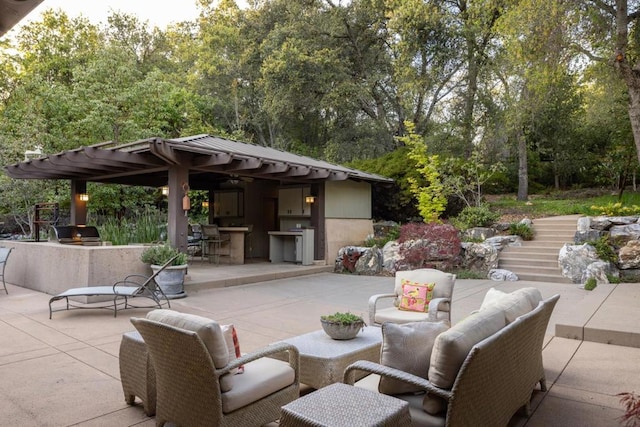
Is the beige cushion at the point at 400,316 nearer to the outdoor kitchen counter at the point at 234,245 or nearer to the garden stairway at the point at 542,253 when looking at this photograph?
the garden stairway at the point at 542,253

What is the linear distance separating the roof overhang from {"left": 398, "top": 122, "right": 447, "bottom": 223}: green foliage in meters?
10.7

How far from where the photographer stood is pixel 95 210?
47.4ft

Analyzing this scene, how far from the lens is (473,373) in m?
1.95

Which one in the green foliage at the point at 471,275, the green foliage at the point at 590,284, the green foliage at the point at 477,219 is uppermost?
the green foliage at the point at 477,219

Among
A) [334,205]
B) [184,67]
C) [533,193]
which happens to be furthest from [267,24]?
[533,193]

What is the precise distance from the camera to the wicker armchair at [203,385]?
2.17m

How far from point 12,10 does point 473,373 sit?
2436 millimetres

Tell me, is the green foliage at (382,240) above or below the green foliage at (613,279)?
above

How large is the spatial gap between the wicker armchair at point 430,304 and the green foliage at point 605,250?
18.7ft

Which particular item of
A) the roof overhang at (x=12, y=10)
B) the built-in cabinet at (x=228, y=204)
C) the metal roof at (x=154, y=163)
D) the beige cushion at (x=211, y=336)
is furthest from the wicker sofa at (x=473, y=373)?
the built-in cabinet at (x=228, y=204)

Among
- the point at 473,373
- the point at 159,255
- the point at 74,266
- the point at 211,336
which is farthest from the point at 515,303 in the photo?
the point at 74,266

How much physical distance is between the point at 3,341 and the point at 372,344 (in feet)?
12.8

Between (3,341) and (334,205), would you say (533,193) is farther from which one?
(3,341)

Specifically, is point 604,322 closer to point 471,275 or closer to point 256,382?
point 256,382
